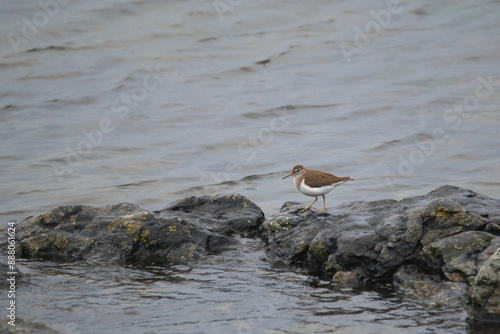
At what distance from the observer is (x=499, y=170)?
45.5ft

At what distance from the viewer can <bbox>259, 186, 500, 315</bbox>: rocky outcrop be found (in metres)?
6.70

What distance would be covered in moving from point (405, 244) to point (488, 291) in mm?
1408

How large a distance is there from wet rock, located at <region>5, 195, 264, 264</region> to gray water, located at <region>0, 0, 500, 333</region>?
1.31 feet

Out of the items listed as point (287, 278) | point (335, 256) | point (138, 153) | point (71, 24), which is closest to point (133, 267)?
point (287, 278)

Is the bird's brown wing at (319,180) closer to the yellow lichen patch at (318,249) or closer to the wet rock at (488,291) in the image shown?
the yellow lichen patch at (318,249)

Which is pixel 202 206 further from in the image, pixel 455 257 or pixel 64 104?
pixel 64 104

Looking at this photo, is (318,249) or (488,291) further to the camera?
(318,249)

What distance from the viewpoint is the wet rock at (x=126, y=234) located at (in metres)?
8.39

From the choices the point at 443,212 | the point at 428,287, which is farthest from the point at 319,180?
the point at 428,287

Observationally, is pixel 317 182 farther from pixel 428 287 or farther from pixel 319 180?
pixel 428 287

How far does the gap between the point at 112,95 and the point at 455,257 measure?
1776 cm

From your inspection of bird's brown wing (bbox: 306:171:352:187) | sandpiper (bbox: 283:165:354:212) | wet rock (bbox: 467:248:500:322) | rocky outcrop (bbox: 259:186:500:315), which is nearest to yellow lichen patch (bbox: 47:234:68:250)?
rocky outcrop (bbox: 259:186:500:315)

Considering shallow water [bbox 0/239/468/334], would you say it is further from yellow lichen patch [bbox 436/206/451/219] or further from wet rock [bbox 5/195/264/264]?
yellow lichen patch [bbox 436/206/451/219]

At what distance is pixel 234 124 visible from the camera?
63.6 feet
